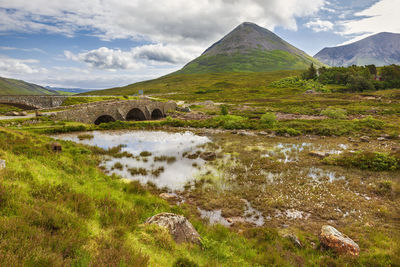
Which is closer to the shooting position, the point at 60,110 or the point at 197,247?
the point at 197,247

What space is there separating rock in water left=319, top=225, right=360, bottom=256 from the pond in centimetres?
927

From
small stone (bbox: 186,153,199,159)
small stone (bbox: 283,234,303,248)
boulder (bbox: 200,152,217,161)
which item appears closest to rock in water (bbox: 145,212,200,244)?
small stone (bbox: 283,234,303,248)

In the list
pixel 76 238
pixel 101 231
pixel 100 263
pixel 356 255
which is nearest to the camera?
pixel 100 263

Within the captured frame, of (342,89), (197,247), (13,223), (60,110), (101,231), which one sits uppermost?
(342,89)

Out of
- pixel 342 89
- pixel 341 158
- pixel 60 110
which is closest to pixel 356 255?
pixel 341 158

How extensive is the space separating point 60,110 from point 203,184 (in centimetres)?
3412

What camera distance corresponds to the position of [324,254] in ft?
26.8

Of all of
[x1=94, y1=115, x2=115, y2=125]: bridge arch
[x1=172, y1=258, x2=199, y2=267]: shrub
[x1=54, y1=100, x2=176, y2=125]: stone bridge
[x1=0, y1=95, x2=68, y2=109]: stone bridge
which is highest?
[x1=0, y1=95, x2=68, y2=109]: stone bridge

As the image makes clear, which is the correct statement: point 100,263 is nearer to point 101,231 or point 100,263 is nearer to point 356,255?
point 101,231

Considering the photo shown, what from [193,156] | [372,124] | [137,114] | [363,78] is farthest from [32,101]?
[363,78]

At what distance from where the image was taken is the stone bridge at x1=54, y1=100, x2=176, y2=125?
117 feet

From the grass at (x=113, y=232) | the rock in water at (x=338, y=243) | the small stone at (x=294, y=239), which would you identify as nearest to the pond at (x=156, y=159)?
the grass at (x=113, y=232)

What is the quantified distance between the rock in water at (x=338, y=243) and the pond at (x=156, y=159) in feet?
30.4

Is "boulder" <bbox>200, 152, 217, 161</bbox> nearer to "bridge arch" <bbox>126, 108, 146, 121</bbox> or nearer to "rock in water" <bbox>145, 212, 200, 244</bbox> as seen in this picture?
"rock in water" <bbox>145, 212, 200, 244</bbox>
